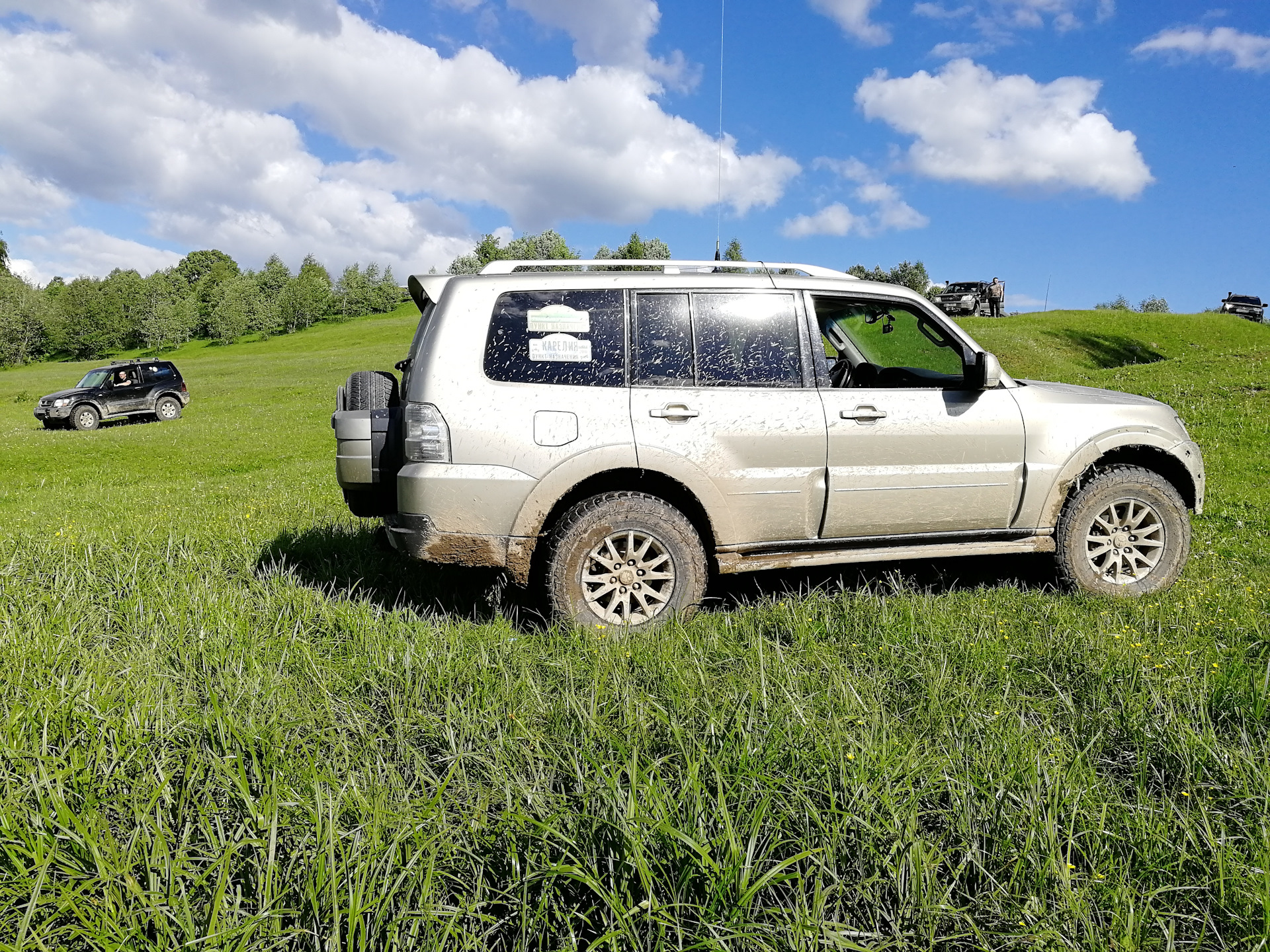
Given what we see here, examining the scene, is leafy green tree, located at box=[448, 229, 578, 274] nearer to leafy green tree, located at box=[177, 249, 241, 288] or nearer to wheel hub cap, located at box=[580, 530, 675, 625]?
leafy green tree, located at box=[177, 249, 241, 288]

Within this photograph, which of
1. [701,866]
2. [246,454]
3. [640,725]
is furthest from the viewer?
[246,454]

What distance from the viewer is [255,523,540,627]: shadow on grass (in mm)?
4801

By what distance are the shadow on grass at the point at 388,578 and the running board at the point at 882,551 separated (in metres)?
→ 1.22

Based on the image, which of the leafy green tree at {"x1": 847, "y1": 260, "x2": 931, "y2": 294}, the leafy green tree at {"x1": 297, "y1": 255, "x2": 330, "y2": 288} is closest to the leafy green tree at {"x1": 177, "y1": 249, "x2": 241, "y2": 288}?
the leafy green tree at {"x1": 297, "y1": 255, "x2": 330, "y2": 288}

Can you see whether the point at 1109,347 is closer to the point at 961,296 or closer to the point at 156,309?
the point at 961,296

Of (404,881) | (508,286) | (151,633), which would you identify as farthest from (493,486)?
(404,881)

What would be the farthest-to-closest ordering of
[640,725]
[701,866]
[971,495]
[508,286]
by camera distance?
[971,495]
[508,286]
[640,725]
[701,866]

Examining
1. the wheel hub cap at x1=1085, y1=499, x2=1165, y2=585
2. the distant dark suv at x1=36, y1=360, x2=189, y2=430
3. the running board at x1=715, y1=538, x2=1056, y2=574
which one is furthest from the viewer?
the distant dark suv at x1=36, y1=360, x2=189, y2=430

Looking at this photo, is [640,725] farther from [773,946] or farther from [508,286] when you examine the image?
[508,286]

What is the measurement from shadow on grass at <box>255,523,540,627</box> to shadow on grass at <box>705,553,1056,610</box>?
133 centimetres

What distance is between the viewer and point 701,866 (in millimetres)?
2064

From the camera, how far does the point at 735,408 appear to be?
450cm

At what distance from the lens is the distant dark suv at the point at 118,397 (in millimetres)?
23734

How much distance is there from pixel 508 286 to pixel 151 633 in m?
2.58
